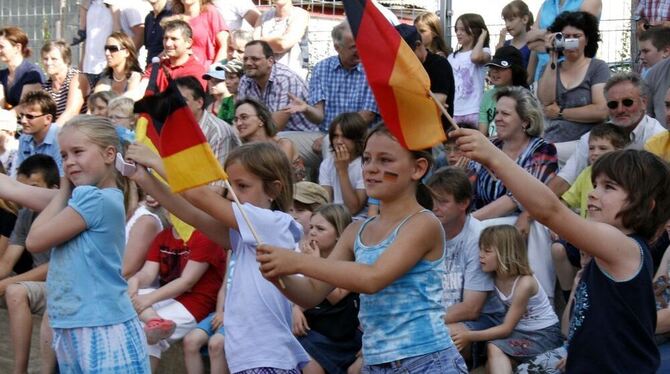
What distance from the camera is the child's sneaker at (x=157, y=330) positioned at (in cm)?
678

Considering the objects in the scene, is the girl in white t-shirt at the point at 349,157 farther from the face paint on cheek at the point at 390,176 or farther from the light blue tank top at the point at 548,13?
the face paint on cheek at the point at 390,176

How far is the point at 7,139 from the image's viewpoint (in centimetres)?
1055

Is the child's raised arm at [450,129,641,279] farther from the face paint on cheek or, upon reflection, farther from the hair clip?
the hair clip

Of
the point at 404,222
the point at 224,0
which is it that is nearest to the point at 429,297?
the point at 404,222

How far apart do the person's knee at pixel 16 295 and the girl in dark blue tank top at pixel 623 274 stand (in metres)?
4.53

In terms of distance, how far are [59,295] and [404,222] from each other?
179 centimetres

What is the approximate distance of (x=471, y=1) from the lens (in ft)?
40.7

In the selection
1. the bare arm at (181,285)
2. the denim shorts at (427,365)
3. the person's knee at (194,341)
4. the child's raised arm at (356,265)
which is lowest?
the person's knee at (194,341)

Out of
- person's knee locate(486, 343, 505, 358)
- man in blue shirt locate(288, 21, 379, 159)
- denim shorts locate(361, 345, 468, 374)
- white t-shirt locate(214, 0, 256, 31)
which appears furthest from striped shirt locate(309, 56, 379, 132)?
denim shorts locate(361, 345, 468, 374)

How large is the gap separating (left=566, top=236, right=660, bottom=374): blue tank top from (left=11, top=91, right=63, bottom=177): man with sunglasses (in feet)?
21.8

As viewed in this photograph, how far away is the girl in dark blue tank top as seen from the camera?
3.95 meters

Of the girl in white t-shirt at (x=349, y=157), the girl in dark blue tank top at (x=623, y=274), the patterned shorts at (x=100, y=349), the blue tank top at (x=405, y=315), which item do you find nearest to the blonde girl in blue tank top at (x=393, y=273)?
the blue tank top at (x=405, y=315)

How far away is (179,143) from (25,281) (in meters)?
3.73

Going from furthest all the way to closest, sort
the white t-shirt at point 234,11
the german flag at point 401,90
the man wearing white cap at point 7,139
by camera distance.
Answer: the white t-shirt at point 234,11
the man wearing white cap at point 7,139
the german flag at point 401,90
